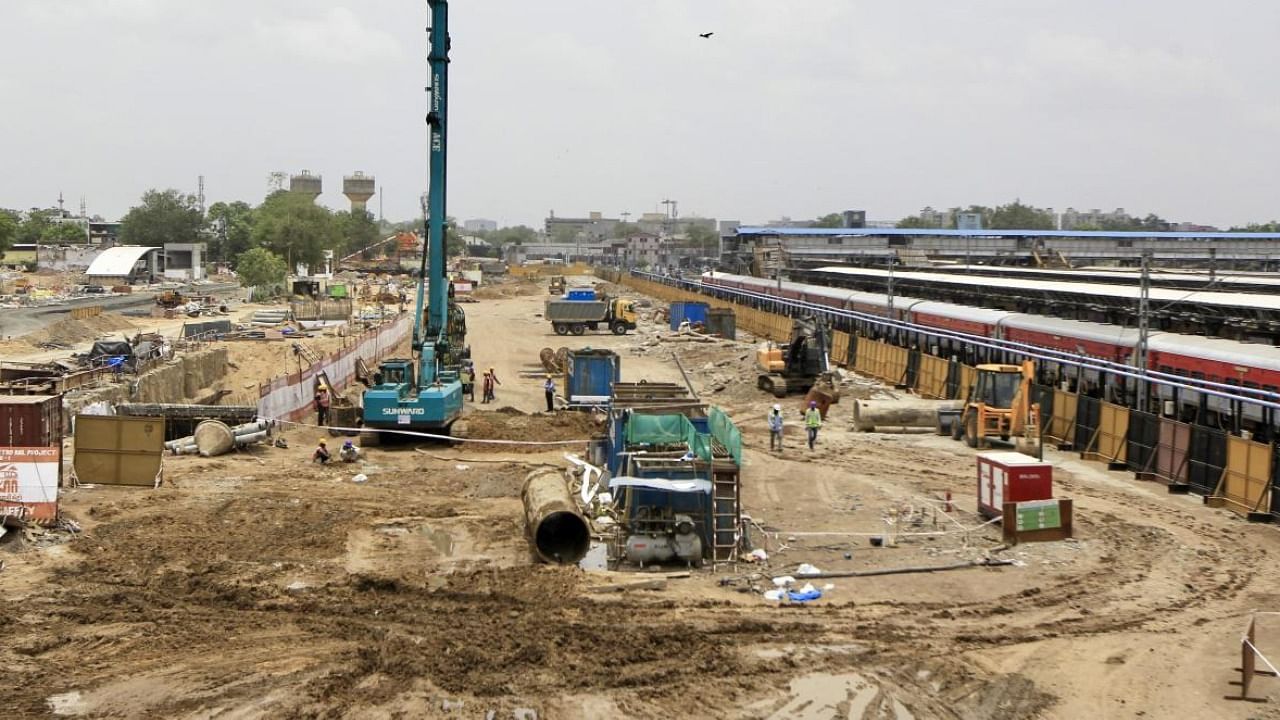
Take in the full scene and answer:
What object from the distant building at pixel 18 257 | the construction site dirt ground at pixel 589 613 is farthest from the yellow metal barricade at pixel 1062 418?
the distant building at pixel 18 257

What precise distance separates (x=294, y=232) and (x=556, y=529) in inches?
4292

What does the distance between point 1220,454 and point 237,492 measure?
1909 centimetres

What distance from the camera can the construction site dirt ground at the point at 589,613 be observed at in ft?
39.3

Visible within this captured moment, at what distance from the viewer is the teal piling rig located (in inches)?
1143

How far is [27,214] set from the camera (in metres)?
184

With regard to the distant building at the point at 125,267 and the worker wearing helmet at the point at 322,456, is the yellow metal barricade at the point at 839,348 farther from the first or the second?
the distant building at the point at 125,267

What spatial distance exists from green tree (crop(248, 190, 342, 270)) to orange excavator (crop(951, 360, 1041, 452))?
100904mm

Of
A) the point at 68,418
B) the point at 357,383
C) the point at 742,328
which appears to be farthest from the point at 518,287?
the point at 68,418

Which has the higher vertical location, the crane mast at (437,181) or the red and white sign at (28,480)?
the crane mast at (437,181)

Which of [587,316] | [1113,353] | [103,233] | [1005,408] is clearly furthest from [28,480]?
[103,233]

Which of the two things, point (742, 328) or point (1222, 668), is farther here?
point (742, 328)

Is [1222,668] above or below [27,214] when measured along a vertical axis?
below

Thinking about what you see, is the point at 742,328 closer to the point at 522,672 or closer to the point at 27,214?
the point at 522,672

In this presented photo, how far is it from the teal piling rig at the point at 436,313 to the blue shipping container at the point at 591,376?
3.48 meters
